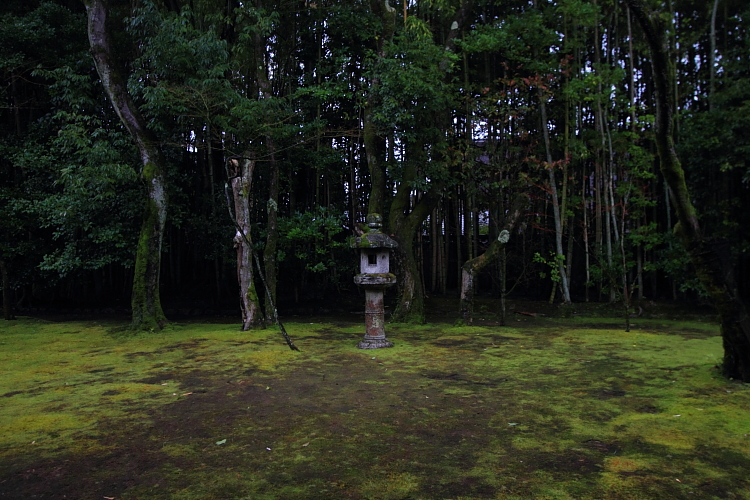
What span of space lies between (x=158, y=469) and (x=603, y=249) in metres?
9.80

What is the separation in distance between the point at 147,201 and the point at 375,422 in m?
6.27

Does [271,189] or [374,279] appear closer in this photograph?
[374,279]

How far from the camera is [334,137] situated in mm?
9242

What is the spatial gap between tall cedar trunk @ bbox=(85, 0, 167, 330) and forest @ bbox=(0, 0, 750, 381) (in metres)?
0.03

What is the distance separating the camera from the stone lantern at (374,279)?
652cm

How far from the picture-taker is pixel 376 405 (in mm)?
3977

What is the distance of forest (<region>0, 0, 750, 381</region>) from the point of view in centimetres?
797

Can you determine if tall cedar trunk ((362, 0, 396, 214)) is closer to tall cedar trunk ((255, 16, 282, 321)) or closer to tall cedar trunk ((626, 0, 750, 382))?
tall cedar trunk ((255, 16, 282, 321))

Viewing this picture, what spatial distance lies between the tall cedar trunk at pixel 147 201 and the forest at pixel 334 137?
3cm

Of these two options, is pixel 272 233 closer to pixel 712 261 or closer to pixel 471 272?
pixel 471 272

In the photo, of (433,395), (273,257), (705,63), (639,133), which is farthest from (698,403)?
(705,63)

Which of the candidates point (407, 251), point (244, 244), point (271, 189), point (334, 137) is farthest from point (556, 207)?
point (244, 244)

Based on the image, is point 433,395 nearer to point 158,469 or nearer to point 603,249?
point 158,469

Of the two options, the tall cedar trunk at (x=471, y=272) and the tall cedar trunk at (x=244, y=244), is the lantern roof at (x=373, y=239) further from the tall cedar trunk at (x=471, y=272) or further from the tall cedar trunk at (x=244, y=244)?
the tall cedar trunk at (x=471, y=272)
